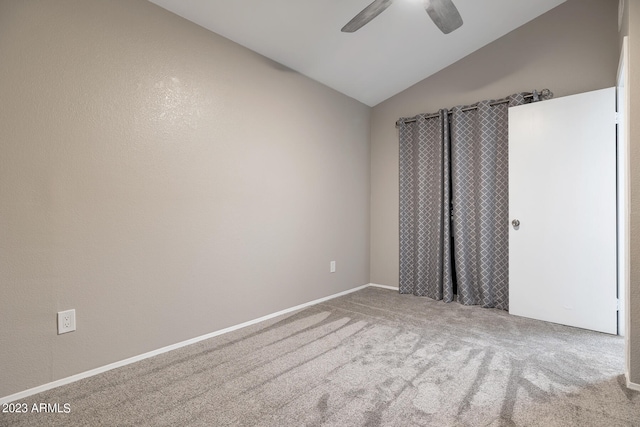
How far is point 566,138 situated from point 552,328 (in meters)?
1.52

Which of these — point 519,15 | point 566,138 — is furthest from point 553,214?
point 519,15

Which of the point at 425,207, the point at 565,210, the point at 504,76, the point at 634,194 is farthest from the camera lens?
the point at 425,207

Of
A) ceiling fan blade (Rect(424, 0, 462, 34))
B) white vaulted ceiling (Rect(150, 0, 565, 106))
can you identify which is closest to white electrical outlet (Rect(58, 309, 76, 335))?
white vaulted ceiling (Rect(150, 0, 565, 106))

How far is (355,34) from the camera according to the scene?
2.70m

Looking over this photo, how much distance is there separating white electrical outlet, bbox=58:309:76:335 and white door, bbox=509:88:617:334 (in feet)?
10.6

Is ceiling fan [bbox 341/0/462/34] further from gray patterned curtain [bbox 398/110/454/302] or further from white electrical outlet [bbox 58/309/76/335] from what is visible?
white electrical outlet [bbox 58/309/76/335]

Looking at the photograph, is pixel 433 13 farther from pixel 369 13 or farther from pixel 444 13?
pixel 369 13

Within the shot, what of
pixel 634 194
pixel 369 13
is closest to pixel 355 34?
pixel 369 13

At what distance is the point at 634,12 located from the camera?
66.1 inches

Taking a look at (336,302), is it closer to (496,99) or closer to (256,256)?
(256,256)

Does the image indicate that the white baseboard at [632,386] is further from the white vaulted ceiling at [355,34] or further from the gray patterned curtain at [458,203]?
the white vaulted ceiling at [355,34]

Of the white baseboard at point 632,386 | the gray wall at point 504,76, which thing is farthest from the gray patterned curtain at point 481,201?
the white baseboard at point 632,386

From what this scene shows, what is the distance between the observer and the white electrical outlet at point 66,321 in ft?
5.69

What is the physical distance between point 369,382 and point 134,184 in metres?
1.78
